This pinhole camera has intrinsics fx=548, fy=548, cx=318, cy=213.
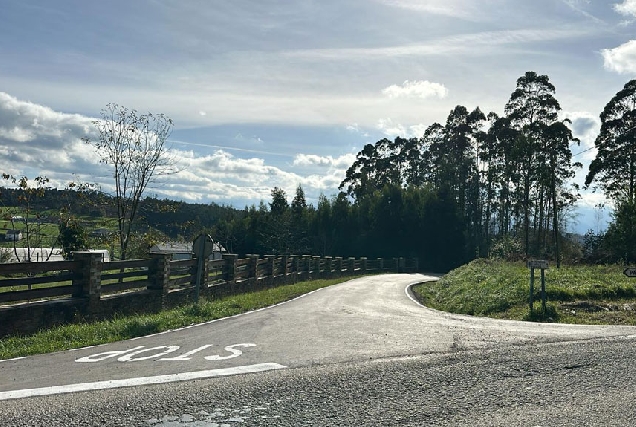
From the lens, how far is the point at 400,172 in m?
80.5

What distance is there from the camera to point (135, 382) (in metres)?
6.87

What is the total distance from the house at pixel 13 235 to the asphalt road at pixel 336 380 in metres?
14.3

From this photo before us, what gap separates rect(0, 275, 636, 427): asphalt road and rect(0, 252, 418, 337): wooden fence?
247 centimetres

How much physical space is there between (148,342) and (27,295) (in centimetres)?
314

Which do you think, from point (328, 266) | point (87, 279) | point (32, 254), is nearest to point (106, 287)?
point (87, 279)

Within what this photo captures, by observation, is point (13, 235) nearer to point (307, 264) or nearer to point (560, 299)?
point (307, 264)

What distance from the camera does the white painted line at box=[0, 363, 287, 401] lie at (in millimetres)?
6438

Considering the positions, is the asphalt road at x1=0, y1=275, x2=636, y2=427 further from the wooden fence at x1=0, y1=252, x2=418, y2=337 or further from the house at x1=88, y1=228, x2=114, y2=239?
the house at x1=88, y1=228, x2=114, y2=239

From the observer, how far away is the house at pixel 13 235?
22.0m

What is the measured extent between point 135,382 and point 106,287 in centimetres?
770

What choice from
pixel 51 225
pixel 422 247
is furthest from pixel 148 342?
pixel 422 247

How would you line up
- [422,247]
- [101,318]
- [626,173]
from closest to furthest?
[101,318] < [626,173] < [422,247]

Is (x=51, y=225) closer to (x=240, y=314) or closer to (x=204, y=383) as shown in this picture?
(x=240, y=314)

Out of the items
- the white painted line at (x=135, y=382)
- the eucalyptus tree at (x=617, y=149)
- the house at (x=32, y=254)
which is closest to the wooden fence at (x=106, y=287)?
the house at (x=32, y=254)
